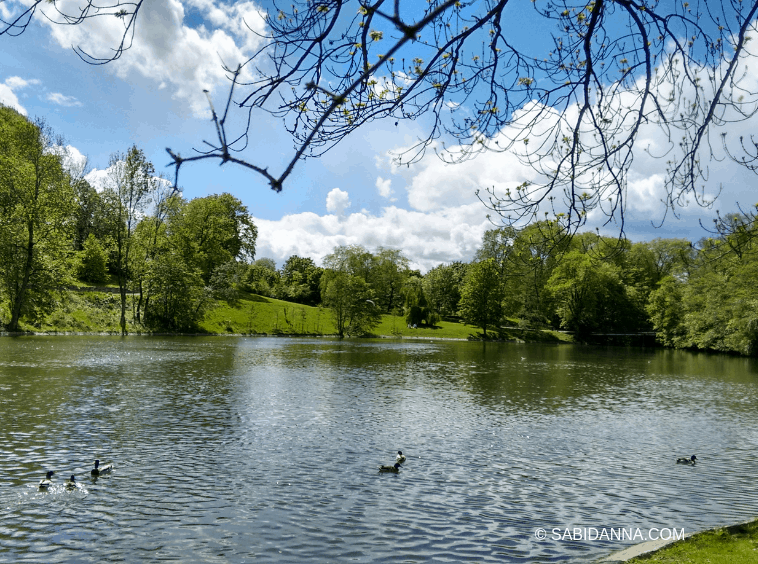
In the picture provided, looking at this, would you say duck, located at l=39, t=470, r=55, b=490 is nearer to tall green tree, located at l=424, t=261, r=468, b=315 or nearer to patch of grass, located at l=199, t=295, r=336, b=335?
patch of grass, located at l=199, t=295, r=336, b=335

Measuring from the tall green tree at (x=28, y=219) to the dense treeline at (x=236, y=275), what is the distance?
103mm

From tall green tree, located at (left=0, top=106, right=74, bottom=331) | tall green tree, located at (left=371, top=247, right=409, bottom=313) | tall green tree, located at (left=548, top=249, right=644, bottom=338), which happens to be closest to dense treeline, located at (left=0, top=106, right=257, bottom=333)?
tall green tree, located at (left=0, top=106, right=74, bottom=331)

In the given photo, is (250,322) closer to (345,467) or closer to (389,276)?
(389,276)

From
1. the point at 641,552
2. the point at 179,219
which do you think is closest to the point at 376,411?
the point at 641,552

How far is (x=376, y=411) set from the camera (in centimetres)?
1991

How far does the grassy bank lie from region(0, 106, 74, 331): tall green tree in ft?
8.54

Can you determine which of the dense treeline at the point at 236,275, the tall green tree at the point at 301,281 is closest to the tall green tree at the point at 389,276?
the dense treeline at the point at 236,275

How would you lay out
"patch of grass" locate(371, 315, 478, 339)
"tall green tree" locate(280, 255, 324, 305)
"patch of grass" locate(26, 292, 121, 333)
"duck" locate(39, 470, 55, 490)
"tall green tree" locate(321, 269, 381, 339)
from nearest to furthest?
1. "duck" locate(39, 470, 55, 490)
2. "patch of grass" locate(26, 292, 121, 333)
3. "tall green tree" locate(321, 269, 381, 339)
4. "patch of grass" locate(371, 315, 478, 339)
5. "tall green tree" locate(280, 255, 324, 305)

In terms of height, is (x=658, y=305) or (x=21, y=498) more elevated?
(x=658, y=305)

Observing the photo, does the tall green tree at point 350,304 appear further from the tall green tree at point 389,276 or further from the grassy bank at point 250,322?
the tall green tree at point 389,276

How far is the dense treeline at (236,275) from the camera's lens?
154ft

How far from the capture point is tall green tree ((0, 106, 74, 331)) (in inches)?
1801

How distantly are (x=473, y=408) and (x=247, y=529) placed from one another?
45.5 feet

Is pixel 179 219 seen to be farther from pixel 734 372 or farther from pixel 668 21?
pixel 668 21
